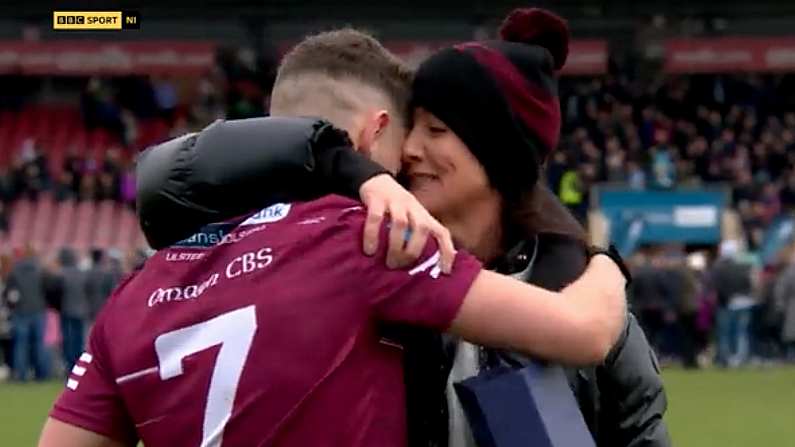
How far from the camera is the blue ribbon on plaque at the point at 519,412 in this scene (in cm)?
263

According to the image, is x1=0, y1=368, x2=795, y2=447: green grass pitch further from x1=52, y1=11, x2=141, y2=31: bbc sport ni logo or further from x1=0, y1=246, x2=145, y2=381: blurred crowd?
x1=52, y1=11, x2=141, y2=31: bbc sport ni logo

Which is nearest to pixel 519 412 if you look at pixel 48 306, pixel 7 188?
pixel 48 306

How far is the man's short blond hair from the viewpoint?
2768 mm

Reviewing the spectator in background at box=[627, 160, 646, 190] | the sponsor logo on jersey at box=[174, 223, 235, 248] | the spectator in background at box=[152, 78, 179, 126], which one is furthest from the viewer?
the spectator in background at box=[152, 78, 179, 126]

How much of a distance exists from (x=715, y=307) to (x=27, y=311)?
916 centimetres

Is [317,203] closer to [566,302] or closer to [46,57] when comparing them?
[566,302]

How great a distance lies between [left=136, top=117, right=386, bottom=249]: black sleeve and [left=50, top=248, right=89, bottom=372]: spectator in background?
19109 mm

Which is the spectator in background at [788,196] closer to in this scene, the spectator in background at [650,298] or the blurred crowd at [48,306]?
the spectator in background at [650,298]

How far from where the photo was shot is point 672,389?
1795 cm

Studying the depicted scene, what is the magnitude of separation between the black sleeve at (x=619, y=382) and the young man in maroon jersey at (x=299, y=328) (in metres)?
0.15

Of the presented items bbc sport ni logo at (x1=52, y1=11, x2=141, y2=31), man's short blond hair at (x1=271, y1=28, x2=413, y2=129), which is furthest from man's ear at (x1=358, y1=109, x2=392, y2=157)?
bbc sport ni logo at (x1=52, y1=11, x2=141, y2=31)

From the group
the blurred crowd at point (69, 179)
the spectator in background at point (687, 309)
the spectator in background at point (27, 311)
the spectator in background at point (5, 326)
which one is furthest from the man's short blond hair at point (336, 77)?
the blurred crowd at point (69, 179)

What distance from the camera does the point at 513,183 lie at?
2.91 metres

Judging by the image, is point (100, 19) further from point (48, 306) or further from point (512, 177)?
point (512, 177)
